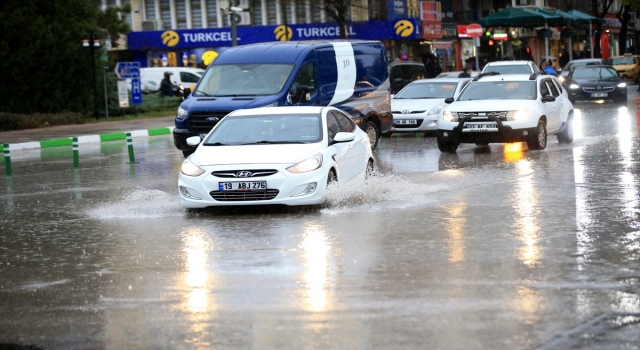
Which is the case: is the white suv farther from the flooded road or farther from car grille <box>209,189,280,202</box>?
car grille <box>209,189,280,202</box>

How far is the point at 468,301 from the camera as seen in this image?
7.68m

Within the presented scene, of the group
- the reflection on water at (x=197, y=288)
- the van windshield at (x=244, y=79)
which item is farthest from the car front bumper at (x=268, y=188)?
the van windshield at (x=244, y=79)

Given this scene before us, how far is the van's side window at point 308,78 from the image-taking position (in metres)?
21.7

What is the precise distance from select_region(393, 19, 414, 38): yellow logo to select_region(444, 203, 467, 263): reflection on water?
48.6m

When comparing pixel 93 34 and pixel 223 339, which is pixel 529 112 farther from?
→ pixel 93 34

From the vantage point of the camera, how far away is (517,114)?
69.9ft

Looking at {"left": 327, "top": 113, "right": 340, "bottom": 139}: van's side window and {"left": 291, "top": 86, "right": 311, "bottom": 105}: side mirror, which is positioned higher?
{"left": 291, "top": 86, "right": 311, "bottom": 105}: side mirror

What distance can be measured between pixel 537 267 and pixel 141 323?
10.9ft

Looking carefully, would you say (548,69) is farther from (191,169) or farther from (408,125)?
(191,169)

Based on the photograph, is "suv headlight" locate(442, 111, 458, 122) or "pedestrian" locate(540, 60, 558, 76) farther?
"pedestrian" locate(540, 60, 558, 76)

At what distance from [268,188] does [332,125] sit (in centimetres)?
230

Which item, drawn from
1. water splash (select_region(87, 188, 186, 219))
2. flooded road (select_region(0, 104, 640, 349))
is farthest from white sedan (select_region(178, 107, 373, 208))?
water splash (select_region(87, 188, 186, 219))

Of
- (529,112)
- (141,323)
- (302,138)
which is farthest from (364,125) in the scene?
(141,323)

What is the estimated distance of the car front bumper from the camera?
43.1ft
